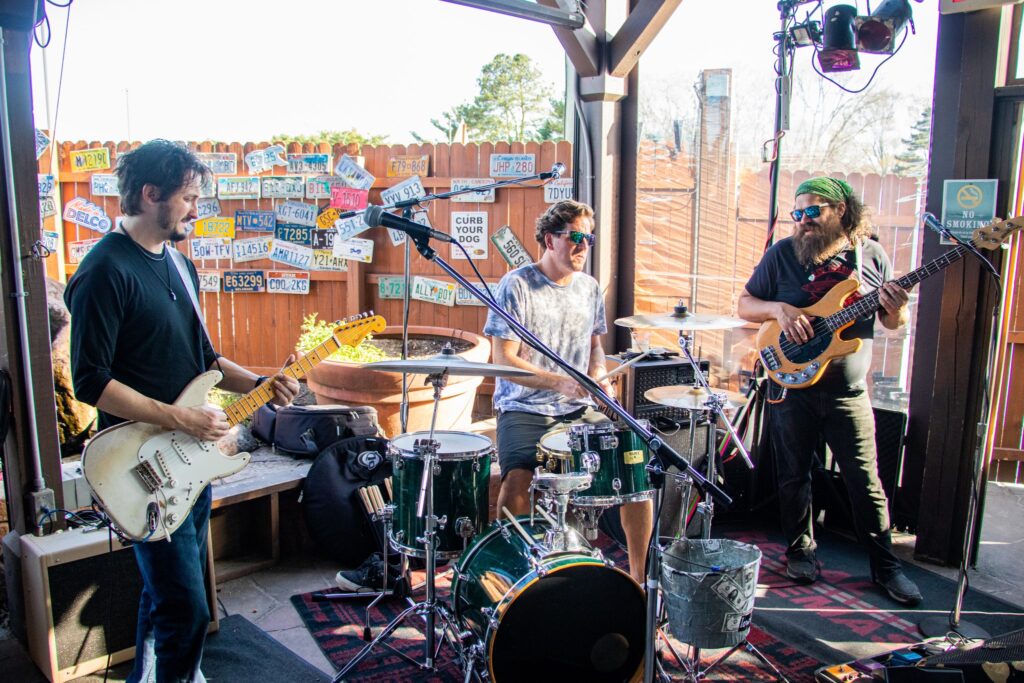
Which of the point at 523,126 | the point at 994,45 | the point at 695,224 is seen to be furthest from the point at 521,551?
the point at 523,126

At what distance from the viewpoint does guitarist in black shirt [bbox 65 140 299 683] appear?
201 cm

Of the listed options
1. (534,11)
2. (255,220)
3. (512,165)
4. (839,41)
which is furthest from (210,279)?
(839,41)

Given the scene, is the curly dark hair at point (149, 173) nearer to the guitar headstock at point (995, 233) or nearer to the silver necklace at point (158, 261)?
the silver necklace at point (158, 261)

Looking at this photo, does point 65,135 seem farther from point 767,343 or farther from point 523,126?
point 767,343

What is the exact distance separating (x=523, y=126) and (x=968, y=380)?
19.2 feet

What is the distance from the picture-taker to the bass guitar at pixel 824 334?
3197 millimetres

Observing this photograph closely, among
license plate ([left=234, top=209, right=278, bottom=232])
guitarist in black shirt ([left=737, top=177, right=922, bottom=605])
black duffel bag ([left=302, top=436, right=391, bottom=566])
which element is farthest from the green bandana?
license plate ([left=234, top=209, right=278, bottom=232])

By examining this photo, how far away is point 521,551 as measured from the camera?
239 cm

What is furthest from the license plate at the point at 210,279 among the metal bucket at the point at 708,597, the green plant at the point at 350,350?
→ the metal bucket at the point at 708,597

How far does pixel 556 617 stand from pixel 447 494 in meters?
0.66

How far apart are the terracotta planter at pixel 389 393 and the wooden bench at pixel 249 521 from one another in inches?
30.2

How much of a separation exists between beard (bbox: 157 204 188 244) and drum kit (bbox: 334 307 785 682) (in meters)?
0.70

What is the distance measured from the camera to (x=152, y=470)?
225cm

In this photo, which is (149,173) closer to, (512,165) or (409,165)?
(512,165)
